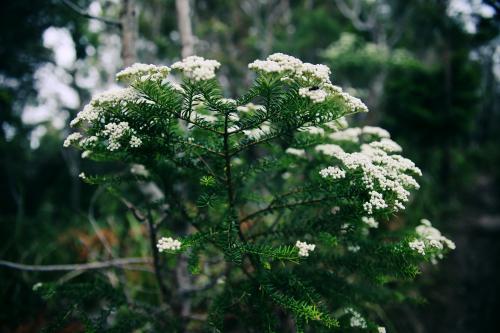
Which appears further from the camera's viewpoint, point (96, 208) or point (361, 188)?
point (96, 208)

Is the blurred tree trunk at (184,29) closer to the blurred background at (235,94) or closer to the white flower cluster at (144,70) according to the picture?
the blurred background at (235,94)

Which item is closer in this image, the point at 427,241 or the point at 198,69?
the point at 198,69

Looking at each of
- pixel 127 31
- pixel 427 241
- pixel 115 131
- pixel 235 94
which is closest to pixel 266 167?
pixel 115 131

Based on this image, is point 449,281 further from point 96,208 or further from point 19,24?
point 96,208

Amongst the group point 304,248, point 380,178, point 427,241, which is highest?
point 380,178

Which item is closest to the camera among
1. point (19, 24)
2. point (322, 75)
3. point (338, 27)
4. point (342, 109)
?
point (322, 75)

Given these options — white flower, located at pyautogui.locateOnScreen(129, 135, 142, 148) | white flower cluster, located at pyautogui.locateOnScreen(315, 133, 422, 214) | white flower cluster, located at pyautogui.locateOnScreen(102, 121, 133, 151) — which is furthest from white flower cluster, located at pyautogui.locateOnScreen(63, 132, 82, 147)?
white flower cluster, located at pyautogui.locateOnScreen(315, 133, 422, 214)

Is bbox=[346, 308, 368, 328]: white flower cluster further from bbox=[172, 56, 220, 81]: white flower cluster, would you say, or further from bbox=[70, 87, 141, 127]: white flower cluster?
bbox=[70, 87, 141, 127]: white flower cluster

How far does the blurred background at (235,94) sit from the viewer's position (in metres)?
4.35

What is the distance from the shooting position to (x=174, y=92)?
62.6 inches

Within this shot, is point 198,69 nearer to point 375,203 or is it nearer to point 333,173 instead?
point 333,173

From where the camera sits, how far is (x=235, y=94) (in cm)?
1184

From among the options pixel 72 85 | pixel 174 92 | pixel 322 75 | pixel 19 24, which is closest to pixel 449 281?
pixel 322 75

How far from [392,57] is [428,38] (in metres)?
8.98
